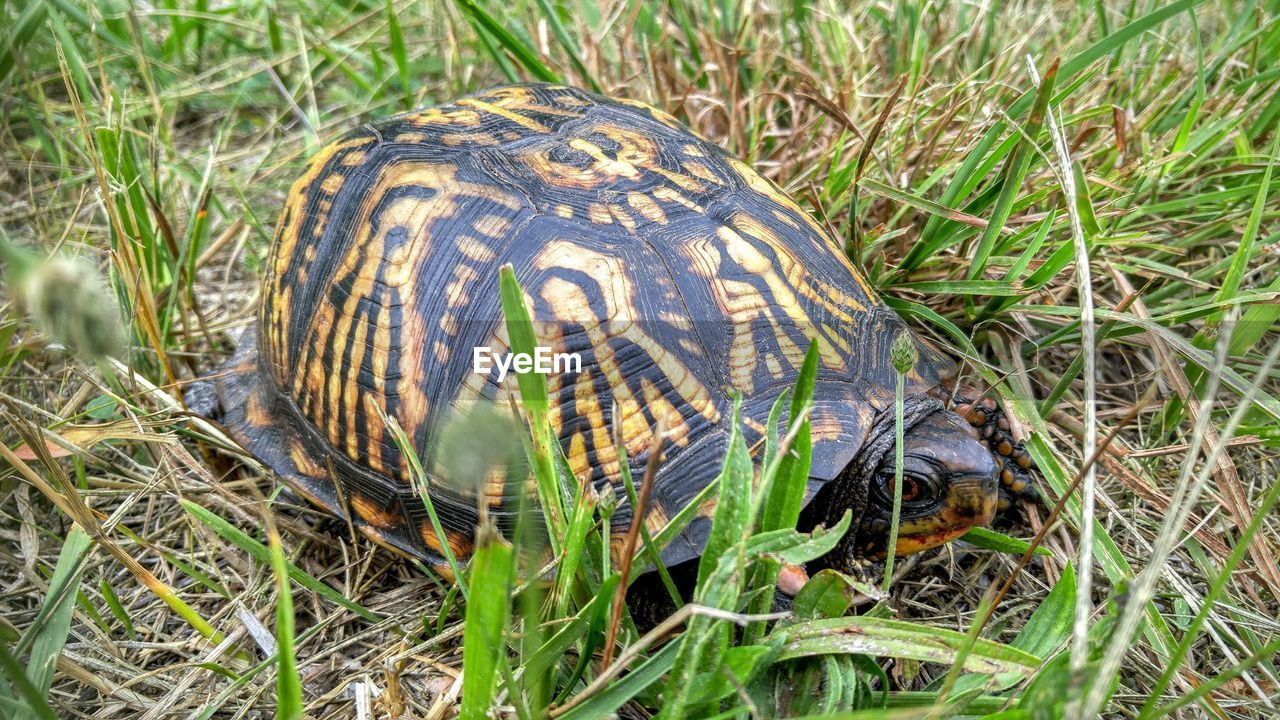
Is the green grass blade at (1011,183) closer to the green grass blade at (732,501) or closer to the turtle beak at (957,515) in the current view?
the turtle beak at (957,515)

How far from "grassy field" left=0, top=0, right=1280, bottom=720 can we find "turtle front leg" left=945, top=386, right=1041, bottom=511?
5cm

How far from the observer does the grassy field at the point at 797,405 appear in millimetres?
1116

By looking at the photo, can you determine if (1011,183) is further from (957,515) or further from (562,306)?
(562,306)

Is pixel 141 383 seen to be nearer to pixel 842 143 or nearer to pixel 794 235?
pixel 794 235

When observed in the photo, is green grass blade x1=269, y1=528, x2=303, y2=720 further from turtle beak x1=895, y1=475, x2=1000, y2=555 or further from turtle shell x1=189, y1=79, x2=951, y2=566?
turtle beak x1=895, y1=475, x2=1000, y2=555

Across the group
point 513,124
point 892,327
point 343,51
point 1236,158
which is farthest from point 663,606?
point 343,51

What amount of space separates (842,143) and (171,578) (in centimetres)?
186

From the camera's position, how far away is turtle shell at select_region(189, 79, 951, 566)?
57.3 inches

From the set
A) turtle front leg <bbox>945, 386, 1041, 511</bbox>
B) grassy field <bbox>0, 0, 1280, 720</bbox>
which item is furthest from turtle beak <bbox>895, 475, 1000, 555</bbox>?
turtle front leg <bbox>945, 386, 1041, 511</bbox>

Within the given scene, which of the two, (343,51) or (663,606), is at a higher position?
(343,51)

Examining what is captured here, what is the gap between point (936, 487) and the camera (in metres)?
1.43

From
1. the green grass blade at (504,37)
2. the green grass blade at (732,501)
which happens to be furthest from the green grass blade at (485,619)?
the green grass blade at (504,37)

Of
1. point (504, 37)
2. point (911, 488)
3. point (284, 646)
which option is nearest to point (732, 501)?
point (911, 488)

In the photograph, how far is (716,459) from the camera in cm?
141
